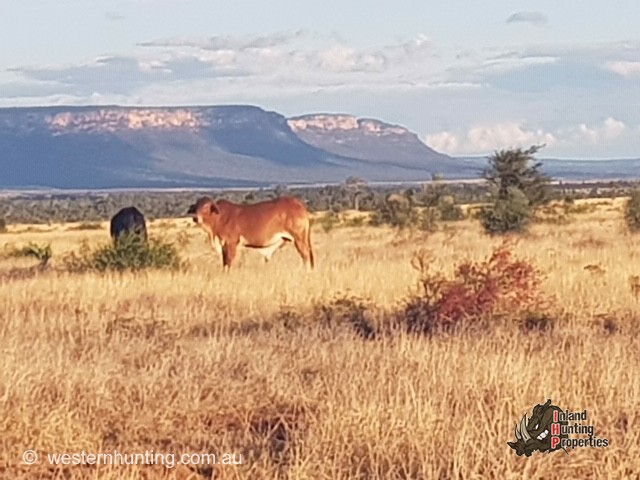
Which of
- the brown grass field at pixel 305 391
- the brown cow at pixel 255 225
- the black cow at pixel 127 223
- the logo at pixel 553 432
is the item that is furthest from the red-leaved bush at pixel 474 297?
the black cow at pixel 127 223

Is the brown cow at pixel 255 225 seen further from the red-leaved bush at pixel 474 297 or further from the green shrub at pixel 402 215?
the green shrub at pixel 402 215

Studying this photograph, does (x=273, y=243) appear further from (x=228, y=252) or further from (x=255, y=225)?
(x=228, y=252)

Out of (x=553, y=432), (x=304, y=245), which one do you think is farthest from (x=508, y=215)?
(x=553, y=432)

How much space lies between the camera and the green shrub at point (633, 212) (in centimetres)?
3269

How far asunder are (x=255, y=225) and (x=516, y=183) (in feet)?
65.1

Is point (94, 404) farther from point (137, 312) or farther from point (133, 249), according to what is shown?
point (133, 249)

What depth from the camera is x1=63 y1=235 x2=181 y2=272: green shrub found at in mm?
19484

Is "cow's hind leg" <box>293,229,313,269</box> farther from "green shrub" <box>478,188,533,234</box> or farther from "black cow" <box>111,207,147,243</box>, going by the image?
"green shrub" <box>478,188,533,234</box>

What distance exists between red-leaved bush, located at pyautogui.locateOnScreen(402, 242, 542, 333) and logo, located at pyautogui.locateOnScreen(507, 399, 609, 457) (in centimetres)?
347

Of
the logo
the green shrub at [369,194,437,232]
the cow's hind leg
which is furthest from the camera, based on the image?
the green shrub at [369,194,437,232]

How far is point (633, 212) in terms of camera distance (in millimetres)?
33875

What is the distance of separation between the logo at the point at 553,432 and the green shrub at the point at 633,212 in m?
25.6

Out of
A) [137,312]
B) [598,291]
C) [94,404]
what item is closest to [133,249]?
[137,312]

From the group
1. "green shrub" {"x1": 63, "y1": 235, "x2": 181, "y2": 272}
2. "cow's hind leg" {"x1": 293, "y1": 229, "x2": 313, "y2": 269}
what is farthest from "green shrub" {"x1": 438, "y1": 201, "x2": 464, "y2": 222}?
"green shrub" {"x1": 63, "y1": 235, "x2": 181, "y2": 272}
